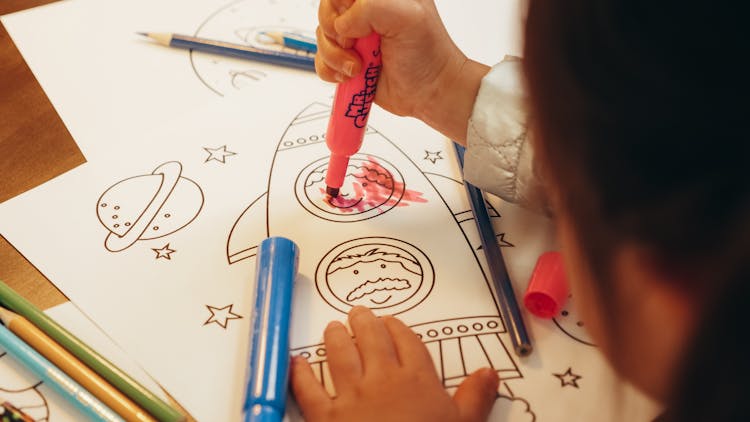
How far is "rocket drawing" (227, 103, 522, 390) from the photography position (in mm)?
378

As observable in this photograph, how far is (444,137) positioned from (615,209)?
30 cm

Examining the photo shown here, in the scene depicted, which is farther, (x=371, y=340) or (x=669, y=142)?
(x=371, y=340)

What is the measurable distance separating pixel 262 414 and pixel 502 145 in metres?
0.26

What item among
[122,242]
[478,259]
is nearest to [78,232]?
[122,242]

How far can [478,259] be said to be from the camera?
1.38 feet

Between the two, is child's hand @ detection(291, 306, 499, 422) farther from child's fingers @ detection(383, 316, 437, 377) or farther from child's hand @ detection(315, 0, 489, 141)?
child's hand @ detection(315, 0, 489, 141)

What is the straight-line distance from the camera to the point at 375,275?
0.41 meters

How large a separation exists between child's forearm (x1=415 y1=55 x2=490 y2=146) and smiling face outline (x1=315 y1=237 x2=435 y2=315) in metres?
0.12

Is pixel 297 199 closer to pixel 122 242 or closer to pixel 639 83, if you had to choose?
pixel 122 242

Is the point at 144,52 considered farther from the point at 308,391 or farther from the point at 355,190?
the point at 308,391

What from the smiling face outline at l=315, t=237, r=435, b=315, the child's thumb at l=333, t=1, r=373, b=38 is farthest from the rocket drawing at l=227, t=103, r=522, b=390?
the child's thumb at l=333, t=1, r=373, b=38

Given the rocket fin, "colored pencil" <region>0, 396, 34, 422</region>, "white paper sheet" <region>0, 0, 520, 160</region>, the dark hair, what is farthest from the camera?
"white paper sheet" <region>0, 0, 520, 160</region>

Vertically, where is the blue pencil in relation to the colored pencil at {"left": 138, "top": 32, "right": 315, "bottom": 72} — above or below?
below

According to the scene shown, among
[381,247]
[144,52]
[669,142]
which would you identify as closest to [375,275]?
[381,247]
